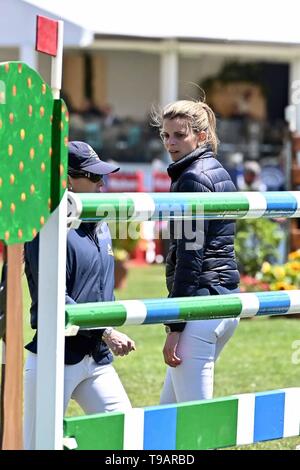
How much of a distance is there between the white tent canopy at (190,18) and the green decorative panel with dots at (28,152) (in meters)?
12.5

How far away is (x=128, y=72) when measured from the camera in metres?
28.0

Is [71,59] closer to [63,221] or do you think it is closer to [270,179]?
[270,179]

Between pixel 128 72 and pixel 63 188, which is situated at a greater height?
pixel 128 72

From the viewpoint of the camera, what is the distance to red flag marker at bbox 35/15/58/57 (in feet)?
11.2

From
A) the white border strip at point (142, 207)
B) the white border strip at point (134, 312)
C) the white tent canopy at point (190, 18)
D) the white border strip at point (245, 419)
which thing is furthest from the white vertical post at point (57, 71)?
the white tent canopy at point (190, 18)

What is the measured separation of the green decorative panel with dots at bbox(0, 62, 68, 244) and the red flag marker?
9 centimetres

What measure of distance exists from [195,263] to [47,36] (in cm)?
139

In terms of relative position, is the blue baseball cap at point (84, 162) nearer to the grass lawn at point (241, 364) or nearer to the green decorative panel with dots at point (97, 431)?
the green decorative panel with dots at point (97, 431)

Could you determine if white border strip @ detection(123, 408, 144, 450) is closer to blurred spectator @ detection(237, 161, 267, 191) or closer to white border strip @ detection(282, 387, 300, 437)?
white border strip @ detection(282, 387, 300, 437)

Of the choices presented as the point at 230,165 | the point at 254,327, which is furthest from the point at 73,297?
the point at 230,165

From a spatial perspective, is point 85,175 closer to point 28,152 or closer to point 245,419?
point 28,152

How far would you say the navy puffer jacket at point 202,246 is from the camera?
14.7ft

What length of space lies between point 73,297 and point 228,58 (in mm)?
23481

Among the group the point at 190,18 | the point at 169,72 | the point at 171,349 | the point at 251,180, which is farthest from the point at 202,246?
the point at 169,72
